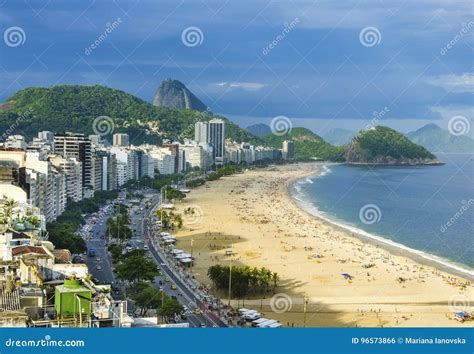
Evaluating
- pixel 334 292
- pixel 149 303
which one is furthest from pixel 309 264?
pixel 149 303

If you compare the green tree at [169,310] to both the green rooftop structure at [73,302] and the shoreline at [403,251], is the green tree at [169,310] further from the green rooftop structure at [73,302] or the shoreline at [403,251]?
the shoreline at [403,251]

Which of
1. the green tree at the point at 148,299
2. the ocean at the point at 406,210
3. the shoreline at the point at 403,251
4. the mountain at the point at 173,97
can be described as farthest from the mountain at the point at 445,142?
the green tree at the point at 148,299

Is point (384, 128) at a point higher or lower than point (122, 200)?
higher

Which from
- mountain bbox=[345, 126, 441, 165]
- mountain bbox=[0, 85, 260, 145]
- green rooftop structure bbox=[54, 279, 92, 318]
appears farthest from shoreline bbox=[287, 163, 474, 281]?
mountain bbox=[345, 126, 441, 165]

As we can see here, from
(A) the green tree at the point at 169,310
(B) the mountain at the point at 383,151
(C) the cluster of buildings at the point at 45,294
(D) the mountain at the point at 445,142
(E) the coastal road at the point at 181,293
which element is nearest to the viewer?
(C) the cluster of buildings at the point at 45,294
